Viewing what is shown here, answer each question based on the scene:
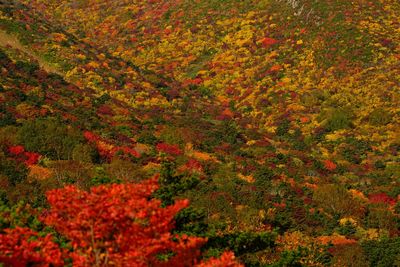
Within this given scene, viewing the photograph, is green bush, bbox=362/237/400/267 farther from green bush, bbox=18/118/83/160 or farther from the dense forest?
green bush, bbox=18/118/83/160

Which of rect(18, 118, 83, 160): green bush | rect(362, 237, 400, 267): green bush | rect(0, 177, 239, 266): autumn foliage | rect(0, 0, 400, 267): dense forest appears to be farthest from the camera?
rect(18, 118, 83, 160): green bush

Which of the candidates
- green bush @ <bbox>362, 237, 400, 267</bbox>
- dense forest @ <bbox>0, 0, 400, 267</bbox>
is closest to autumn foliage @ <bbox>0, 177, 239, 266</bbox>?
dense forest @ <bbox>0, 0, 400, 267</bbox>

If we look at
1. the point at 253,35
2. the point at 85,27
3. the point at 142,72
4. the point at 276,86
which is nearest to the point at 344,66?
the point at 276,86

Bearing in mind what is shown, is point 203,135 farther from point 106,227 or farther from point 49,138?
point 106,227

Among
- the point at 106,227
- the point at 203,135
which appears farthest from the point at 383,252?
the point at 203,135

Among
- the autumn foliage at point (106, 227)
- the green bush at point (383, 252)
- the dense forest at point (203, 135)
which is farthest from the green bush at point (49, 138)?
the autumn foliage at point (106, 227)

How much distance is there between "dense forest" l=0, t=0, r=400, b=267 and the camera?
32.9 feet

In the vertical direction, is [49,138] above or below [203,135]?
above

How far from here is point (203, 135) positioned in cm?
3966

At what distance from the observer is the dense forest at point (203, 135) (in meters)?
10.0

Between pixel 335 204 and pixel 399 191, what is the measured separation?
526 centimetres

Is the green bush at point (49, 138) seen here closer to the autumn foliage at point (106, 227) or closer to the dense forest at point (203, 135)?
the dense forest at point (203, 135)

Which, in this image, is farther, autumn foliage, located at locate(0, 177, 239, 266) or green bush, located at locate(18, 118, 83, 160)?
green bush, located at locate(18, 118, 83, 160)

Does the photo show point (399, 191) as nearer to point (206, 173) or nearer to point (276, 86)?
point (206, 173)
